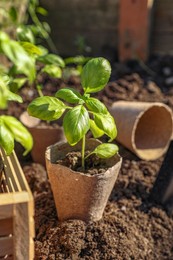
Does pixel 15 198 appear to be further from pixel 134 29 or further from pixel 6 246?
pixel 134 29

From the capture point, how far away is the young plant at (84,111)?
1720 millimetres

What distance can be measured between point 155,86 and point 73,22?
0.89 meters

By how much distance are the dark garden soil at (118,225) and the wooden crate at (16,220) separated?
306mm

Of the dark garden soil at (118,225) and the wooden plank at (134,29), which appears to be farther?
the wooden plank at (134,29)

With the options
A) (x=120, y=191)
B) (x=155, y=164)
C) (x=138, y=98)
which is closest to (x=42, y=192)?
(x=120, y=191)

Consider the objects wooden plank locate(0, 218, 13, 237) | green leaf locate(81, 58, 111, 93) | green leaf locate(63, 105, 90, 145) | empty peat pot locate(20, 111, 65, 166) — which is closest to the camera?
wooden plank locate(0, 218, 13, 237)

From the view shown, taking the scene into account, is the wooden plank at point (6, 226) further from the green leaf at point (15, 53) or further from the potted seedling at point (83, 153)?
the green leaf at point (15, 53)

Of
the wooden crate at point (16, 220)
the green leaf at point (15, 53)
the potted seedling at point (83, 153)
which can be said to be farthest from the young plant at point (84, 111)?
the green leaf at point (15, 53)

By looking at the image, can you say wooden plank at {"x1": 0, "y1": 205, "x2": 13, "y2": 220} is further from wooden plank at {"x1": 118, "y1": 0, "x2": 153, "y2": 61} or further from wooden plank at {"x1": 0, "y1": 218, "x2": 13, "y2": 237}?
wooden plank at {"x1": 118, "y1": 0, "x2": 153, "y2": 61}

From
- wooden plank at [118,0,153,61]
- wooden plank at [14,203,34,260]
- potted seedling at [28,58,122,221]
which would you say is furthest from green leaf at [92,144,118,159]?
wooden plank at [118,0,153,61]

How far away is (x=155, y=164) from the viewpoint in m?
2.56

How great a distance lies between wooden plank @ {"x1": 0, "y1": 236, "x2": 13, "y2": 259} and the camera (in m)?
1.56

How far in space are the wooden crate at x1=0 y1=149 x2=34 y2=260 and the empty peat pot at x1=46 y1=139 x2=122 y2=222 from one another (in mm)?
266

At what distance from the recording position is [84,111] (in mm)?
1742
